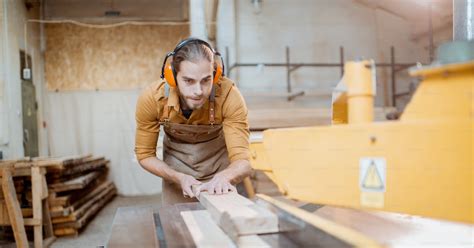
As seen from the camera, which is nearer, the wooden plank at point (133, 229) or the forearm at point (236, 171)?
the wooden plank at point (133, 229)

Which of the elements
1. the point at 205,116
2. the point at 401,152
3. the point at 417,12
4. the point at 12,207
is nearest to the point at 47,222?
the point at 12,207

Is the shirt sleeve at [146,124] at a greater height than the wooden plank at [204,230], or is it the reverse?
the shirt sleeve at [146,124]

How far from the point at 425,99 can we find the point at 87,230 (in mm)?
5948

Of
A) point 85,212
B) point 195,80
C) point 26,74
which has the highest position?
point 26,74

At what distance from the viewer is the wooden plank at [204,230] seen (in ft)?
5.32

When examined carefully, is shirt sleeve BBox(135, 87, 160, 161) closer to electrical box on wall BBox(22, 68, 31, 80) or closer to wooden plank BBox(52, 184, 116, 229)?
wooden plank BBox(52, 184, 116, 229)

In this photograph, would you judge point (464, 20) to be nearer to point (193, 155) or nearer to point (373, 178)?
point (373, 178)

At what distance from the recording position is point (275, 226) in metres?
1.73

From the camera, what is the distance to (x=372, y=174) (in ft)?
4.73

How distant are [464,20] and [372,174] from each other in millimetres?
1796

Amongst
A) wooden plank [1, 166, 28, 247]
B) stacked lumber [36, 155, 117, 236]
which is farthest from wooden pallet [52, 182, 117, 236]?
wooden plank [1, 166, 28, 247]

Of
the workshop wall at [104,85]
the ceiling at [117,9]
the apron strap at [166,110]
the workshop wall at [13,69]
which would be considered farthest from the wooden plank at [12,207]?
the ceiling at [117,9]

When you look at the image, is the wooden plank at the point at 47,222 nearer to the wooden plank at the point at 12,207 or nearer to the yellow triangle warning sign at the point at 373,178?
the wooden plank at the point at 12,207

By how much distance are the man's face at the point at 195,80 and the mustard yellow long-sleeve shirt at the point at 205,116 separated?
0.27 m
